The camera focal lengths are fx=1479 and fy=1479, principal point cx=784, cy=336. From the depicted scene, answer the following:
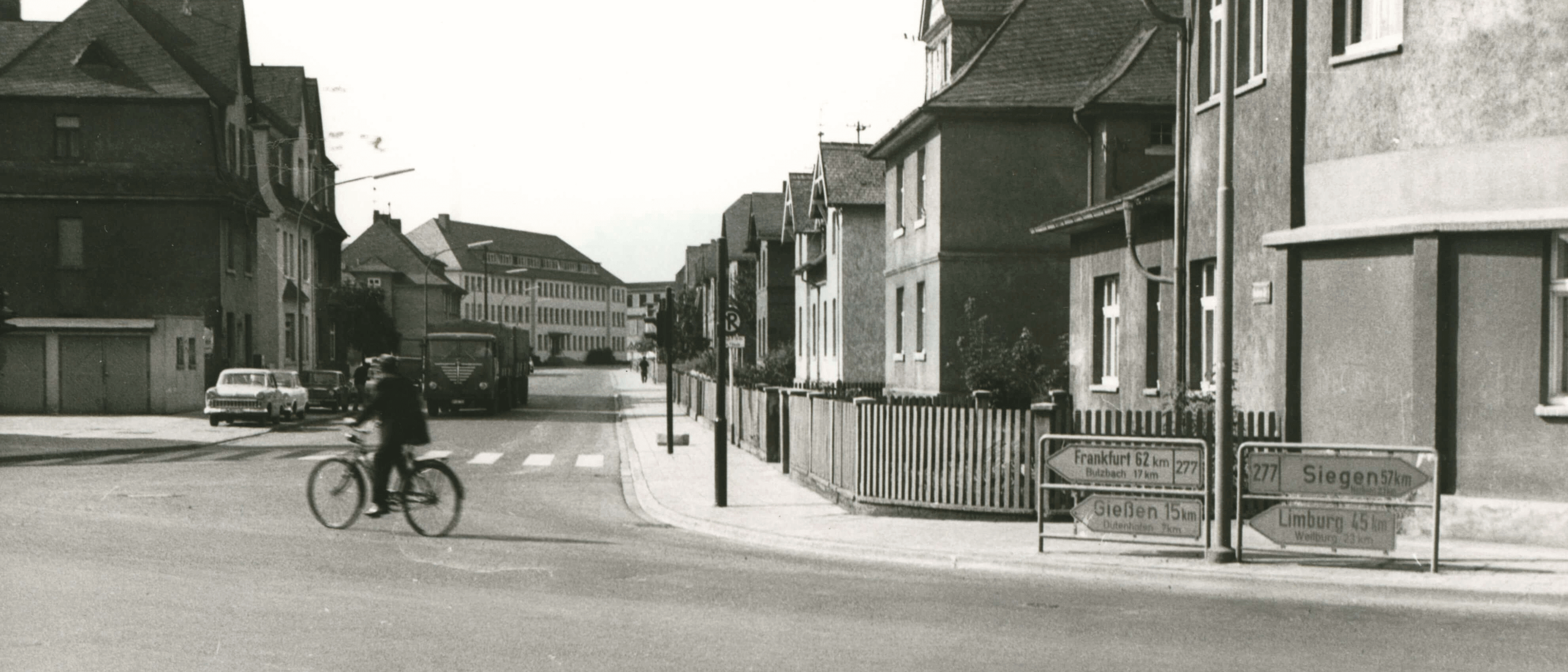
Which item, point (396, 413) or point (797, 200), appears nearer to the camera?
point (396, 413)

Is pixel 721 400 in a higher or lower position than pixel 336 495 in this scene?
higher

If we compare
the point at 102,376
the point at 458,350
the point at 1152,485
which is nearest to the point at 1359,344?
the point at 1152,485

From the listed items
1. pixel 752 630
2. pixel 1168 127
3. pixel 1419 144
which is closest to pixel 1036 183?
pixel 1168 127

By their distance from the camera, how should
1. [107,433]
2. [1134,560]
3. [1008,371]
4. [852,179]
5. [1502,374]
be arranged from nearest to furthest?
[1134,560]
[1502,374]
[1008,371]
[107,433]
[852,179]

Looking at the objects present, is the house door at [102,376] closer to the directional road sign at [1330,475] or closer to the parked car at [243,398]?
the parked car at [243,398]

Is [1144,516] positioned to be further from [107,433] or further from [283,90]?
[283,90]

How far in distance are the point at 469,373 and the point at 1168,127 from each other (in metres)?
24.7

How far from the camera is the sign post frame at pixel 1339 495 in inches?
435

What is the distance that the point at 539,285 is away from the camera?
532ft

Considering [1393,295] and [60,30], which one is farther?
[60,30]

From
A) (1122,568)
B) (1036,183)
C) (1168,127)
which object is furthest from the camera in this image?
(1036,183)

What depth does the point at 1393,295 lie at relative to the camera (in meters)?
13.6

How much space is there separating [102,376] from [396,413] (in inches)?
1250

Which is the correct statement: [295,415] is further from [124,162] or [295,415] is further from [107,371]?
[124,162]
